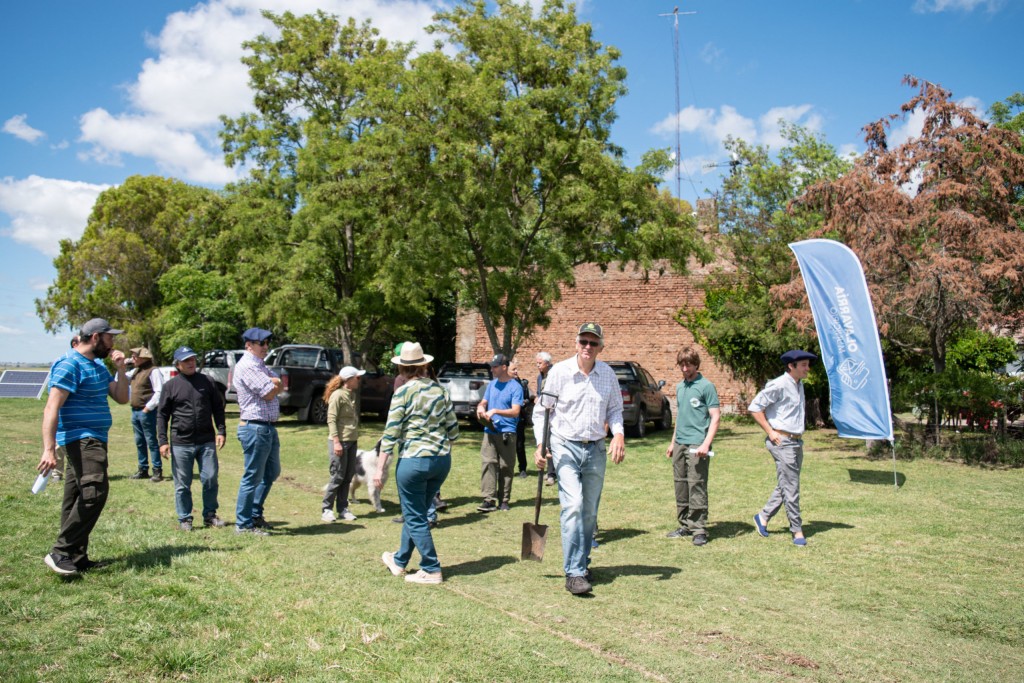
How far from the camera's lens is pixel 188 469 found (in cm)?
742

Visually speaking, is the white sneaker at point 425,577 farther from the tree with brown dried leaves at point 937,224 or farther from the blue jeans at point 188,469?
the tree with brown dried leaves at point 937,224

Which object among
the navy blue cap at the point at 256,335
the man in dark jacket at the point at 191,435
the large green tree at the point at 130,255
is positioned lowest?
the man in dark jacket at the point at 191,435

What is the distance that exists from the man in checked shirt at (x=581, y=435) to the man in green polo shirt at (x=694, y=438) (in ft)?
5.62

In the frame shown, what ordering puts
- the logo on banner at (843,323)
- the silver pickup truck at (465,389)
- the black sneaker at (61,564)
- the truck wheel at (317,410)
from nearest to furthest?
the black sneaker at (61,564), the logo on banner at (843,323), the silver pickup truck at (465,389), the truck wheel at (317,410)

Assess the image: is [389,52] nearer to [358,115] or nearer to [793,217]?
[358,115]

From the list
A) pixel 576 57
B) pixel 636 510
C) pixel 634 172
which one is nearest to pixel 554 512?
pixel 636 510

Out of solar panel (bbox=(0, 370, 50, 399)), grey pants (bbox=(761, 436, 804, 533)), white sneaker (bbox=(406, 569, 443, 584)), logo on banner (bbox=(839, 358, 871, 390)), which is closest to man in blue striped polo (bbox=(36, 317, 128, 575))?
white sneaker (bbox=(406, 569, 443, 584))

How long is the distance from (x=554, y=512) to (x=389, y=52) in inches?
635

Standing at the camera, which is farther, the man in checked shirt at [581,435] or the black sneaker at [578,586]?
the man in checked shirt at [581,435]

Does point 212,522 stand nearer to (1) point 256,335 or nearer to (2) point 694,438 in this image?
(1) point 256,335

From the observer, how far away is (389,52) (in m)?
21.5

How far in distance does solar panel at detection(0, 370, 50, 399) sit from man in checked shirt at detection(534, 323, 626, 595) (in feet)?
87.1

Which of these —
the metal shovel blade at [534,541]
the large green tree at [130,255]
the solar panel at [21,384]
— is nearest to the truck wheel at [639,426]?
the metal shovel blade at [534,541]

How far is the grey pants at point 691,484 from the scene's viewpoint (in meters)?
7.62
